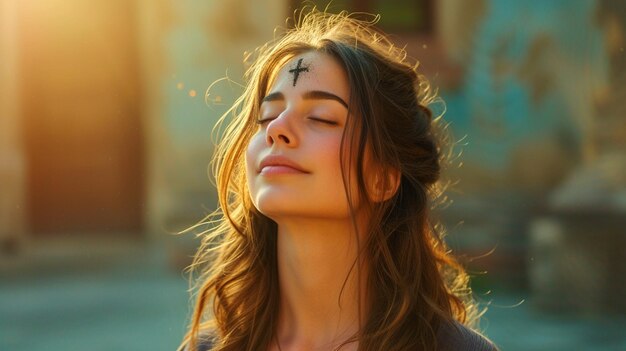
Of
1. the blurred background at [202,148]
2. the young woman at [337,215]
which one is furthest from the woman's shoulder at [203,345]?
the blurred background at [202,148]

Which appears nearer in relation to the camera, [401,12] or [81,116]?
[401,12]

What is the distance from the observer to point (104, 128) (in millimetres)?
10320

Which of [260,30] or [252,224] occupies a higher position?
[260,30]

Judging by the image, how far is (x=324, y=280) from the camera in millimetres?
2523

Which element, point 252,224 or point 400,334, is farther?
point 252,224

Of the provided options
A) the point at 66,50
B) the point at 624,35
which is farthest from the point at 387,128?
the point at 66,50

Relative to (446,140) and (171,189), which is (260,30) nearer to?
(171,189)

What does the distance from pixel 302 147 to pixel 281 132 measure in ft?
0.20

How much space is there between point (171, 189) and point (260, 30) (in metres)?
1.66

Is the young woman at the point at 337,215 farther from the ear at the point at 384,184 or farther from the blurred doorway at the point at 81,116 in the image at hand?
the blurred doorway at the point at 81,116

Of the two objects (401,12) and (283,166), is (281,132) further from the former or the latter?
(401,12)

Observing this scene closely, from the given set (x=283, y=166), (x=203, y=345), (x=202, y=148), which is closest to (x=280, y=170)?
(x=283, y=166)

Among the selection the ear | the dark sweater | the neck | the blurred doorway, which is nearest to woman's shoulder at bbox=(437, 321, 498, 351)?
the dark sweater

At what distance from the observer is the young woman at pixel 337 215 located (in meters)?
2.44
